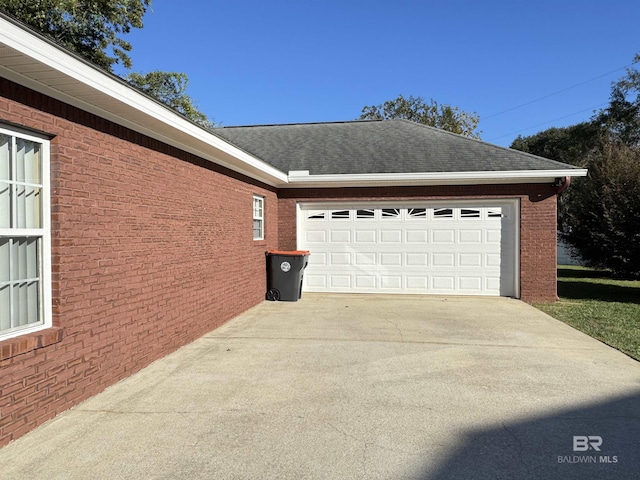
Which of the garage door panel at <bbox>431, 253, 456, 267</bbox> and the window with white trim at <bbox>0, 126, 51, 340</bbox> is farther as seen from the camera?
the garage door panel at <bbox>431, 253, 456, 267</bbox>

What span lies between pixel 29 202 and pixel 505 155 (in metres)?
10.5

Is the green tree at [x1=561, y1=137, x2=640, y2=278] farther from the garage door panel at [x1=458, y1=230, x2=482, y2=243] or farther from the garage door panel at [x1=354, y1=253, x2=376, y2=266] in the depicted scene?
the garage door panel at [x1=354, y1=253, x2=376, y2=266]

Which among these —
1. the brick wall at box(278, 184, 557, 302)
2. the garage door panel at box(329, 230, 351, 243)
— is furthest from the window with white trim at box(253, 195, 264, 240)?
the brick wall at box(278, 184, 557, 302)

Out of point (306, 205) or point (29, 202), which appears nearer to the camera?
point (29, 202)

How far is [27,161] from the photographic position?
375cm

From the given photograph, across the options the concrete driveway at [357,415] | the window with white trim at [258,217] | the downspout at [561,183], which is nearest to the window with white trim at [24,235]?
the concrete driveway at [357,415]

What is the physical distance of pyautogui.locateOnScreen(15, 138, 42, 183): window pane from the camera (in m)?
3.66

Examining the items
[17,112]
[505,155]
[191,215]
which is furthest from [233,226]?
[505,155]

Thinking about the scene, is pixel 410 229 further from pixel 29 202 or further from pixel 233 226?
pixel 29 202

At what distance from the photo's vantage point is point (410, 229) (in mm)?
11164

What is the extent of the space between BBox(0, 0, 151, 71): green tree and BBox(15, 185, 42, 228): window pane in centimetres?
1210

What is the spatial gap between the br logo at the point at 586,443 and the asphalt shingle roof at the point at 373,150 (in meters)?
7.80

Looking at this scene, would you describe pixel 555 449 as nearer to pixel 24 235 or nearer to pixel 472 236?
pixel 24 235

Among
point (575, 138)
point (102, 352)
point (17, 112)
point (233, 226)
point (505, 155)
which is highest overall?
point (575, 138)
